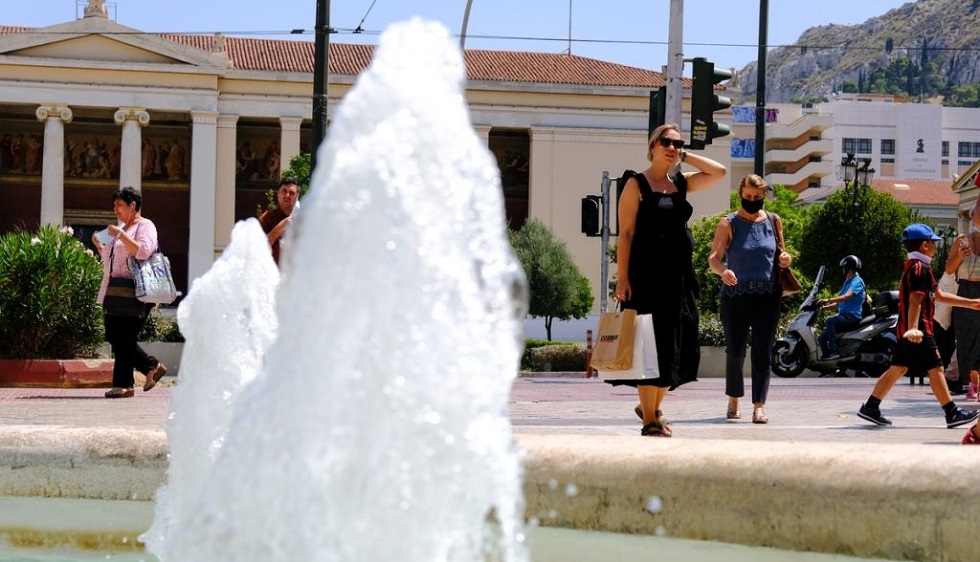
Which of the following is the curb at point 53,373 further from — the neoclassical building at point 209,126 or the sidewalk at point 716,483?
the neoclassical building at point 209,126

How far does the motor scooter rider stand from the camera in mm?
16875

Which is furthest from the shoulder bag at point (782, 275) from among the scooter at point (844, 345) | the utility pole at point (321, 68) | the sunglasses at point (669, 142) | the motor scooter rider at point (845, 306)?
the utility pole at point (321, 68)

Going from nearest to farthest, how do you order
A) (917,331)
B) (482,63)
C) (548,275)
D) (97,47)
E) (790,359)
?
(917,331), (790,359), (548,275), (97,47), (482,63)

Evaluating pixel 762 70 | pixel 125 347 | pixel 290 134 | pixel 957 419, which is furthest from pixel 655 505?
pixel 290 134

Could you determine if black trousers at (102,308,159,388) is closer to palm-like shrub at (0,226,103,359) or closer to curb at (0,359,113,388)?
curb at (0,359,113,388)

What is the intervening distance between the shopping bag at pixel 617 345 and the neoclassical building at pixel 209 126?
159 ft

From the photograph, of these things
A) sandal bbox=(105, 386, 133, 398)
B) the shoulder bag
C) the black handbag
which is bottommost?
sandal bbox=(105, 386, 133, 398)

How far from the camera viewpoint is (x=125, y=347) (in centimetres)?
1090

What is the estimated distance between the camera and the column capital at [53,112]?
53906 millimetres

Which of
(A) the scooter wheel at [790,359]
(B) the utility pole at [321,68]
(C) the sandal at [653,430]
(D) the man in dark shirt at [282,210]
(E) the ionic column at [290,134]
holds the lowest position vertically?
(A) the scooter wheel at [790,359]

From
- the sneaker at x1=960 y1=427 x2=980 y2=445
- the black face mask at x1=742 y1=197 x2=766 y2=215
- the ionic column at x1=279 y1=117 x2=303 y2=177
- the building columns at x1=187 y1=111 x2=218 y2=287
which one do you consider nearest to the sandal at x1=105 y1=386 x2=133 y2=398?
the black face mask at x1=742 y1=197 x2=766 y2=215

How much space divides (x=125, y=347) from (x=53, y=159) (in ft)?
152

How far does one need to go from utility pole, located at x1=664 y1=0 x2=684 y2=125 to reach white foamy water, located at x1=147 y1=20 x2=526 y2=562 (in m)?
11.0

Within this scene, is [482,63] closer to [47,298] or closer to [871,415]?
[47,298]
